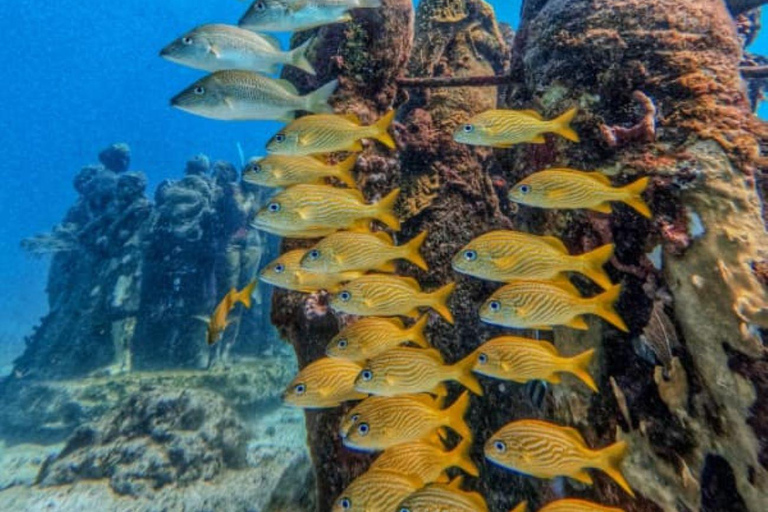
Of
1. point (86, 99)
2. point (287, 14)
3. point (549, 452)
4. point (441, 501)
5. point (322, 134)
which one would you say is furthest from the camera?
point (86, 99)

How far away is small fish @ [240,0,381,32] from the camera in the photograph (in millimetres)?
3447

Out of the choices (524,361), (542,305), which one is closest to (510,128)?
(542,305)

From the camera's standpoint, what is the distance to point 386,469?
2.43 m

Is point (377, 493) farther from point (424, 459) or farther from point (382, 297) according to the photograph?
point (382, 297)

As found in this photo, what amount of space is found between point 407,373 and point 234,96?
2.43 meters

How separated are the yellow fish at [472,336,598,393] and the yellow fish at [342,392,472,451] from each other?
0.77 feet

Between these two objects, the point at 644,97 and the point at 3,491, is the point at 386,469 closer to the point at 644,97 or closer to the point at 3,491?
the point at 644,97

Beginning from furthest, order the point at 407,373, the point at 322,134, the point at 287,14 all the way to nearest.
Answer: the point at 287,14
the point at 322,134
the point at 407,373

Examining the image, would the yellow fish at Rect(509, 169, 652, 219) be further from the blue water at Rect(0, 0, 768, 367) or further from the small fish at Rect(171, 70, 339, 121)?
the blue water at Rect(0, 0, 768, 367)

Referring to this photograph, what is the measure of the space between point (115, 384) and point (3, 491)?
126 inches

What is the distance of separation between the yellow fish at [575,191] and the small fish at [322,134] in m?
1.17

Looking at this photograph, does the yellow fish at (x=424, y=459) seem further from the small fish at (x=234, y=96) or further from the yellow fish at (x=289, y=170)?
the small fish at (x=234, y=96)

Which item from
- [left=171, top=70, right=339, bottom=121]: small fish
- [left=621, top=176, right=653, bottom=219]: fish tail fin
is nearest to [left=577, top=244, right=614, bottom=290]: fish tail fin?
[left=621, top=176, right=653, bottom=219]: fish tail fin

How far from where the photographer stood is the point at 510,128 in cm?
278
